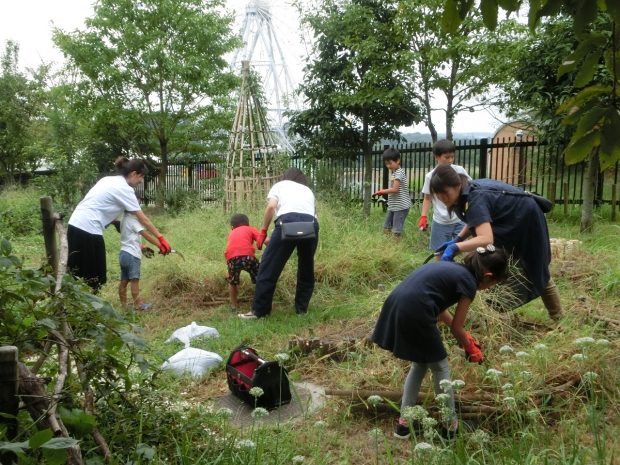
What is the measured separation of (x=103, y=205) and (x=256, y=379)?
2.98 meters

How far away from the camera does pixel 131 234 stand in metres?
6.32

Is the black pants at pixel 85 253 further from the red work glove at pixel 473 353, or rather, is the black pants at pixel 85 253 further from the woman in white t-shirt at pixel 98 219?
the red work glove at pixel 473 353

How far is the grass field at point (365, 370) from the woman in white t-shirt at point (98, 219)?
79cm

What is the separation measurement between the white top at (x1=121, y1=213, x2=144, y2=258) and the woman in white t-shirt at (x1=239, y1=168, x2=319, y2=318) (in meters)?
1.27

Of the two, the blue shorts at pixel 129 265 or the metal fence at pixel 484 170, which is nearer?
the blue shorts at pixel 129 265

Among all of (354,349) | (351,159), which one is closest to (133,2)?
(351,159)

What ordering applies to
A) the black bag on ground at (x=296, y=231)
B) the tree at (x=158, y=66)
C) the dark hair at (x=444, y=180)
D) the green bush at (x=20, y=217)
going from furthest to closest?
the tree at (x=158, y=66) → the green bush at (x=20, y=217) → the black bag on ground at (x=296, y=231) → the dark hair at (x=444, y=180)

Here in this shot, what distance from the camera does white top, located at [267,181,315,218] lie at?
5.90m

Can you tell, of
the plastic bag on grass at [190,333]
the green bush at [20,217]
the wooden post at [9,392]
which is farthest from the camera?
the green bush at [20,217]

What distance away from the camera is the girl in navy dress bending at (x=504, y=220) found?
4.00m

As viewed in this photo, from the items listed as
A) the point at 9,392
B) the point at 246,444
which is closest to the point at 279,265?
the point at 246,444

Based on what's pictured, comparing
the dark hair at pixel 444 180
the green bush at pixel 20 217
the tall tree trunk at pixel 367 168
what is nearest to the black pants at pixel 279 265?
the dark hair at pixel 444 180

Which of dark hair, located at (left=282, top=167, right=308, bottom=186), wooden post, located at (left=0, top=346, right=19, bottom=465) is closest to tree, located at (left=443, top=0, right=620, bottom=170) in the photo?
wooden post, located at (left=0, top=346, right=19, bottom=465)

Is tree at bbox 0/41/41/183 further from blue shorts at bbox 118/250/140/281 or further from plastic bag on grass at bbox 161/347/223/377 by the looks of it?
plastic bag on grass at bbox 161/347/223/377
